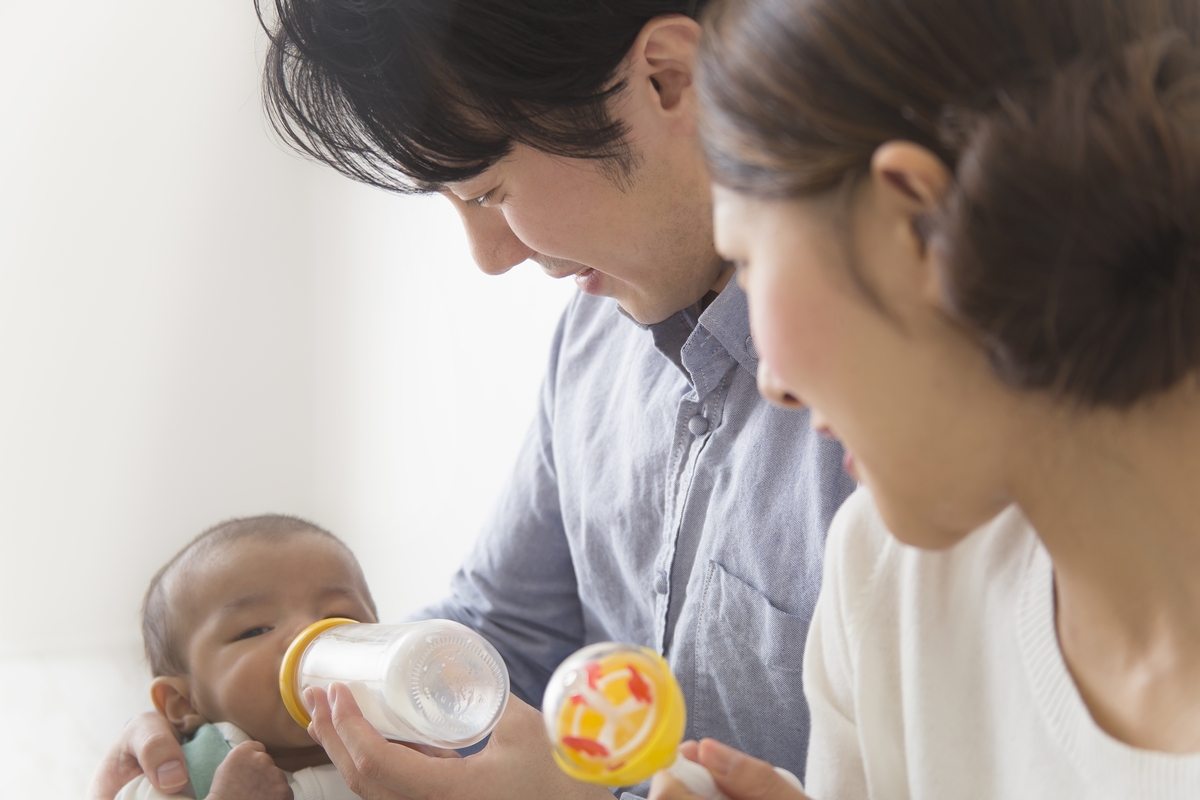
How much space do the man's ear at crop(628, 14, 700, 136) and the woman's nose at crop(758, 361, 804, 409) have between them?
397mm

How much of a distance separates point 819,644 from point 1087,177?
0.54 meters

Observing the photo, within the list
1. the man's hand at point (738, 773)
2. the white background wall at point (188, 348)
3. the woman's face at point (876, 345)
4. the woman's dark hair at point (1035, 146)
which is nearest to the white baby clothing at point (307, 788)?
the white background wall at point (188, 348)

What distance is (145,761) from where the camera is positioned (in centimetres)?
119

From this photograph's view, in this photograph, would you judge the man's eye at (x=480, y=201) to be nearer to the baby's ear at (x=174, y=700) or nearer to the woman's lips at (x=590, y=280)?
the woman's lips at (x=590, y=280)

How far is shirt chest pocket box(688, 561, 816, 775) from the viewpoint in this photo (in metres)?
1.12

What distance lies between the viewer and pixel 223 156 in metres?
2.17

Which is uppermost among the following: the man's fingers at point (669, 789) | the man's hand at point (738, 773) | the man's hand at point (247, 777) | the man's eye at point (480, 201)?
the man's eye at point (480, 201)

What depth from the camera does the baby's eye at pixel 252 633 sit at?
1319 millimetres

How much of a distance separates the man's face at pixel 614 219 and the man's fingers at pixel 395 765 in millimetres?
541

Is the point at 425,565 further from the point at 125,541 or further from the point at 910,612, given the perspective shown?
the point at 910,612

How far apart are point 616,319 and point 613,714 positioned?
84 centimetres

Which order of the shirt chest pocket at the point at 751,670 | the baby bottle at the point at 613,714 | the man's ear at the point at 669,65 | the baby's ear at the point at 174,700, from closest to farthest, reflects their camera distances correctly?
the baby bottle at the point at 613,714 < the man's ear at the point at 669,65 < the shirt chest pocket at the point at 751,670 < the baby's ear at the point at 174,700

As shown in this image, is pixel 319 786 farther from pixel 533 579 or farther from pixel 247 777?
pixel 533 579

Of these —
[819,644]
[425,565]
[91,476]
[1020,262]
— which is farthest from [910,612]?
[91,476]
